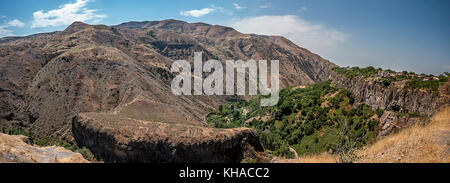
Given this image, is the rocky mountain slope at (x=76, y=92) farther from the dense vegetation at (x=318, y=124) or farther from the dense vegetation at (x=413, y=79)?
the dense vegetation at (x=413, y=79)

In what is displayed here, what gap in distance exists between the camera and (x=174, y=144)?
2805 cm

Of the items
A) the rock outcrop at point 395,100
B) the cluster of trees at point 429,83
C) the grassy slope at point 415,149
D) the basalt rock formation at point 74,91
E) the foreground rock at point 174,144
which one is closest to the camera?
the grassy slope at point 415,149

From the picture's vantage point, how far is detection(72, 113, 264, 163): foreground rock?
27.9 metres

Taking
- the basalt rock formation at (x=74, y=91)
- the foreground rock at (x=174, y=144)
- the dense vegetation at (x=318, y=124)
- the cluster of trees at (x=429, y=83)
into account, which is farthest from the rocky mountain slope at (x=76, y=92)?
the cluster of trees at (x=429, y=83)

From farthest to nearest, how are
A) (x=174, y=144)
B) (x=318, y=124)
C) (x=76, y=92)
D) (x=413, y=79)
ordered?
(x=76, y=92) → (x=318, y=124) → (x=174, y=144) → (x=413, y=79)

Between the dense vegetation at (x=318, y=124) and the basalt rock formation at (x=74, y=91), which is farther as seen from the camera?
the basalt rock formation at (x=74, y=91)

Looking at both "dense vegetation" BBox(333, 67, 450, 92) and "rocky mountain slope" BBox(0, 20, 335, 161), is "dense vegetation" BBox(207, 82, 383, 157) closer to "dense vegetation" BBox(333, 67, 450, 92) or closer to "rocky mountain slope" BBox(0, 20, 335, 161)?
"dense vegetation" BBox(333, 67, 450, 92)

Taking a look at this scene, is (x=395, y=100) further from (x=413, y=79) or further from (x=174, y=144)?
(x=174, y=144)

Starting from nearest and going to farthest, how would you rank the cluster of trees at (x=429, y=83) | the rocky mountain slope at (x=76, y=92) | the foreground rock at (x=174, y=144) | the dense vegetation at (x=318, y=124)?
the cluster of trees at (x=429, y=83) < the foreground rock at (x=174, y=144) < the dense vegetation at (x=318, y=124) < the rocky mountain slope at (x=76, y=92)

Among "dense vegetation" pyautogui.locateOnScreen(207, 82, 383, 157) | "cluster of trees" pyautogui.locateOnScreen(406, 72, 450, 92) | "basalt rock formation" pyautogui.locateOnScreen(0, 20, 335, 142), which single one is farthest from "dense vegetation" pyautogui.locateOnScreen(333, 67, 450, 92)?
"basalt rock formation" pyautogui.locateOnScreen(0, 20, 335, 142)

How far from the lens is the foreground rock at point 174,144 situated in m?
27.9

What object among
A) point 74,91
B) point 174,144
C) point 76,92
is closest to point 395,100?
point 174,144
